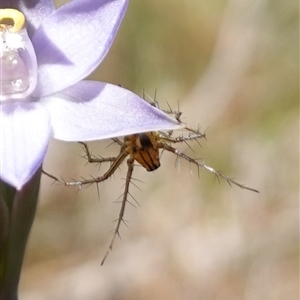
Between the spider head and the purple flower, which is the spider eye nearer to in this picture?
the spider head

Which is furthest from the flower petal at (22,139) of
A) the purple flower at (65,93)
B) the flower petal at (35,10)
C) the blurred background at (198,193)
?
the blurred background at (198,193)

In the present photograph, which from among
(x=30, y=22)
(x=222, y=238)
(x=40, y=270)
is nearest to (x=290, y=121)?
(x=222, y=238)

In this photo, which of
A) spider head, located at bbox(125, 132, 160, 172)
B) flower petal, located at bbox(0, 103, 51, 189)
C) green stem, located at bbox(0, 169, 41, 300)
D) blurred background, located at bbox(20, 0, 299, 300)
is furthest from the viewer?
blurred background, located at bbox(20, 0, 299, 300)

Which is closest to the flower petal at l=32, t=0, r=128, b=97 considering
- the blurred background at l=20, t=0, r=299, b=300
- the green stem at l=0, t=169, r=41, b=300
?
the green stem at l=0, t=169, r=41, b=300

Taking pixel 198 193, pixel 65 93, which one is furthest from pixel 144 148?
pixel 198 193

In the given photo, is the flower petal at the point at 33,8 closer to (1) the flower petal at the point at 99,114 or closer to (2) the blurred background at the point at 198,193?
(1) the flower petal at the point at 99,114

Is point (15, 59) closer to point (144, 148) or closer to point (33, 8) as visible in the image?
point (33, 8)
